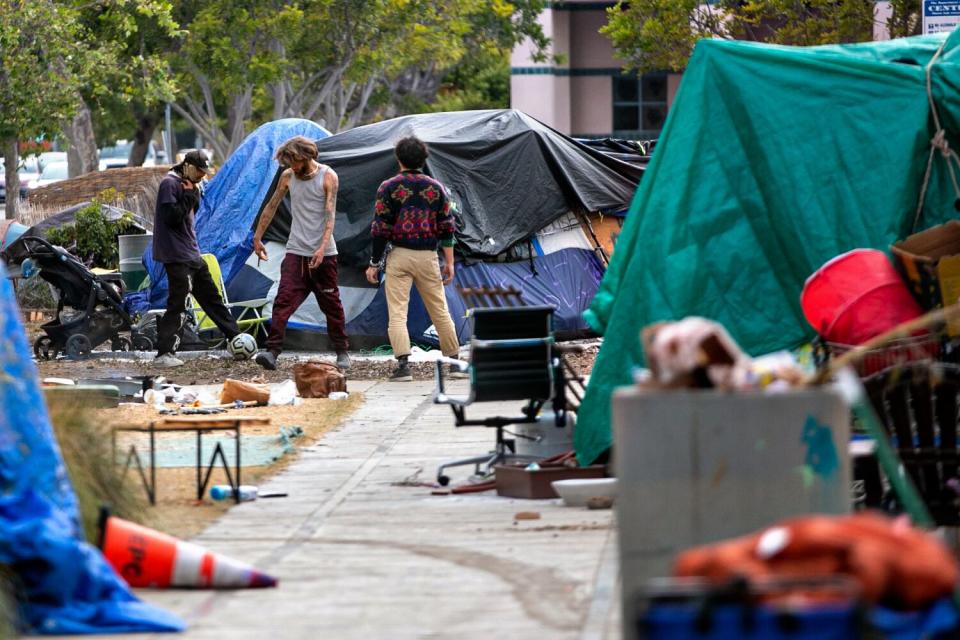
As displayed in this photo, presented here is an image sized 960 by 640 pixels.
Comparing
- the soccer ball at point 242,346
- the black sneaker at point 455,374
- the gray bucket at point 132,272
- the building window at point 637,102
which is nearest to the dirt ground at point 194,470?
the black sneaker at point 455,374

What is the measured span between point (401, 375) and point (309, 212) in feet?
5.04

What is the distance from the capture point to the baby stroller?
50.3ft

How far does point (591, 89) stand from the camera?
142ft

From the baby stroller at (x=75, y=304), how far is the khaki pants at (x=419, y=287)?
130 inches

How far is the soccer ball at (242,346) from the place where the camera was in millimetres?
15047

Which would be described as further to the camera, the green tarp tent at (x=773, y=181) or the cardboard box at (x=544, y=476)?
the green tarp tent at (x=773, y=181)

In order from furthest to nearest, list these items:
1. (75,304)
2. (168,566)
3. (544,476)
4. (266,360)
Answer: (75,304) < (266,360) < (544,476) < (168,566)

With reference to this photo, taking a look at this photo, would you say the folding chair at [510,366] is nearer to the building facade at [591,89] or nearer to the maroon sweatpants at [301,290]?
the maroon sweatpants at [301,290]

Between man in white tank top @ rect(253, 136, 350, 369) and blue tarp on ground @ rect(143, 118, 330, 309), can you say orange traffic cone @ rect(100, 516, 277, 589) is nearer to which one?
man in white tank top @ rect(253, 136, 350, 369)

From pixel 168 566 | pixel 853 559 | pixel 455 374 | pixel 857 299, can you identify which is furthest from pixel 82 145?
pixel 853 559

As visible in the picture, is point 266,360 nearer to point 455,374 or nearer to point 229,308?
point 455,374

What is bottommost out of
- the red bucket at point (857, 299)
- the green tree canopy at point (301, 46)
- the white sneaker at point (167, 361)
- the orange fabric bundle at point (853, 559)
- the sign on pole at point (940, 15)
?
the white sneaker at point (167, 361)

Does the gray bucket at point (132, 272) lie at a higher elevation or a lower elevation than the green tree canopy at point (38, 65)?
lower

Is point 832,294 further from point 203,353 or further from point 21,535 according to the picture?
point 203,353
